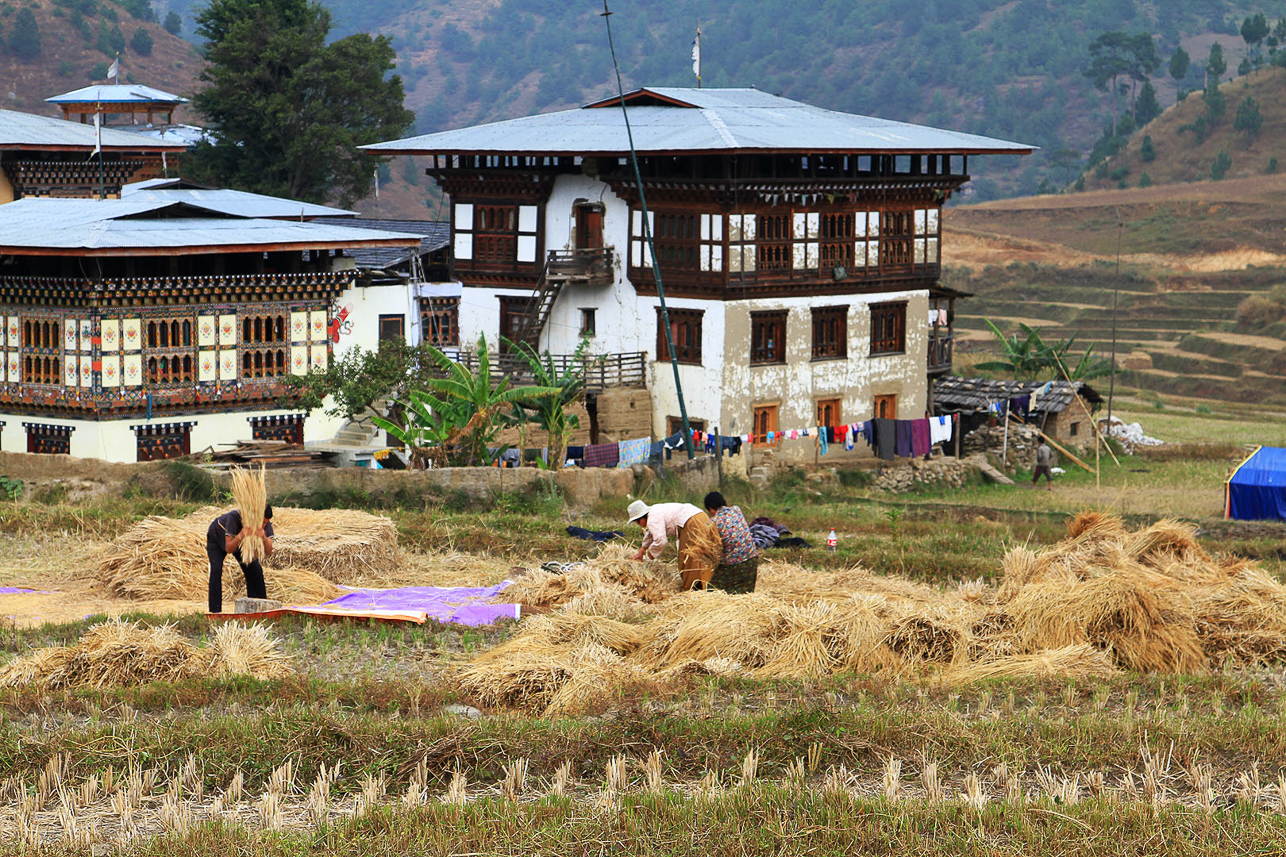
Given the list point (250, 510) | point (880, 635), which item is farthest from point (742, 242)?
point (880, 635)

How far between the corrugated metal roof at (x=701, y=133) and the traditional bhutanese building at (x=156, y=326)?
7889 millimetres

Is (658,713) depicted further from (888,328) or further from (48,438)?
(888,328)

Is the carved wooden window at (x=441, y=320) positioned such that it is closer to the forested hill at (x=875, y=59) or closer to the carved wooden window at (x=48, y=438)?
the carved wooden window at (x=48, y=438)

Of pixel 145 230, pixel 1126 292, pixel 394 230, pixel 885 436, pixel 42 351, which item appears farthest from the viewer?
pixel 1126 292

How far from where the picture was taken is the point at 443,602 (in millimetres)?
20031

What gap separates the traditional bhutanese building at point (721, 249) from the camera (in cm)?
4238

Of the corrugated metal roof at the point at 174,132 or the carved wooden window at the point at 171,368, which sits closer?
the carved wooden window at the point at 171,368

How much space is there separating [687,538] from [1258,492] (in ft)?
69.4

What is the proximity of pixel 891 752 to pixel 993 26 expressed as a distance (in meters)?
169

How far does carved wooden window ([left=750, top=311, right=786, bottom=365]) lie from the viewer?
141 feet

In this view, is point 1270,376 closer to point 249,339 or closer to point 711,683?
point 249,339

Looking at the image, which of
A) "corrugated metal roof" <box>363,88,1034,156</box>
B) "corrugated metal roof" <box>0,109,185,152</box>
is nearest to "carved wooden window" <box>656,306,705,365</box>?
"corrugated metal roof" <box>363,88,1034,156</box>

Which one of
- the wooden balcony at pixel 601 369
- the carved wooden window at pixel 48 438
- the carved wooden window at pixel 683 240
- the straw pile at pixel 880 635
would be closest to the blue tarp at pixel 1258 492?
the carved wooden window at pixel 683 240

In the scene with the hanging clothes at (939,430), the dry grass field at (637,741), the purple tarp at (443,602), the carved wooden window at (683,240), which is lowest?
the dry grass field at (637,741)
